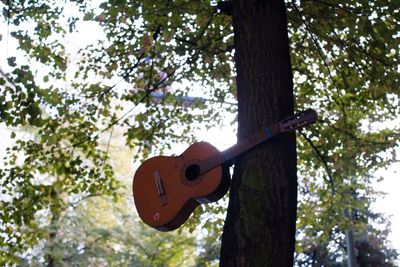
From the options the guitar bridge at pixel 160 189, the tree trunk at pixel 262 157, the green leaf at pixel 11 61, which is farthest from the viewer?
the green leaf at pixel 11 61

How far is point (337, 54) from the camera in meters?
6.42

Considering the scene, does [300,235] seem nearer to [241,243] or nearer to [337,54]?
[337,54]

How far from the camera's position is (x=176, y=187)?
10.8 ft

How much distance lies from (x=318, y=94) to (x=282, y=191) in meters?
4.33

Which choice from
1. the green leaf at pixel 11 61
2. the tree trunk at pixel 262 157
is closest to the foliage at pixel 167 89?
the green leaf at pixel 11 61

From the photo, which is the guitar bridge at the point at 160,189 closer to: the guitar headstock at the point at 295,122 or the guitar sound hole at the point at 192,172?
the guitar sound hole at the point at 192,172

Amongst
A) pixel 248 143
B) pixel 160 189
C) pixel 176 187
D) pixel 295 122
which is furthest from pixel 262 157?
pixel 160 189

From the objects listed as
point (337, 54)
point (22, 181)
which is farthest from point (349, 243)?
point (22, 181)

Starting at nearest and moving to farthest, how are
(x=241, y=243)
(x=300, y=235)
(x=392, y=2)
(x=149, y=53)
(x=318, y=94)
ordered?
(x=241, y=243), (x=392, y=2), (x=149, y=53), (x=318, y=94), (x=300, y=235)

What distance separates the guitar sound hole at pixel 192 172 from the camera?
3.20 metres

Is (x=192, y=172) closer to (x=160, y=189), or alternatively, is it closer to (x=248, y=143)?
(x=160, y=189)

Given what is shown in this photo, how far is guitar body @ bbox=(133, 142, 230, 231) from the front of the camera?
305 cm

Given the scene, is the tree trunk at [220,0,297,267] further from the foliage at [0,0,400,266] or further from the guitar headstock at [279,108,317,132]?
the foliage at [0,0,400,266]

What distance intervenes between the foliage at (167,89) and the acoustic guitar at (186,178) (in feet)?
4.50
